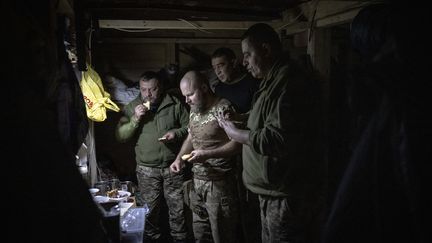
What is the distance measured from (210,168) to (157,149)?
111cm

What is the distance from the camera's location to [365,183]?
4.91ft

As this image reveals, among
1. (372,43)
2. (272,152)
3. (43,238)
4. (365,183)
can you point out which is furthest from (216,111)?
(43,238)

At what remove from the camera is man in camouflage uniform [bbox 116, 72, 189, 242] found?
4.52 m

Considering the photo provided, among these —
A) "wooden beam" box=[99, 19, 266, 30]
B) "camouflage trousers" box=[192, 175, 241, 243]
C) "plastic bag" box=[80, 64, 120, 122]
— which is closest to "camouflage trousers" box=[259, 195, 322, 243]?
"camouflage trousers" box=[192, 175, 241, 243]

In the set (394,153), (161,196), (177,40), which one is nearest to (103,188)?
(161,196)

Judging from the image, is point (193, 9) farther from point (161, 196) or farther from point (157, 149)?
point (161, 196)

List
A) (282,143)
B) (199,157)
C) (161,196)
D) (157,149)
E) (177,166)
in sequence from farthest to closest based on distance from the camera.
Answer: (161,196) → (157,149) → (177,166) → (199,157) → (282,143)

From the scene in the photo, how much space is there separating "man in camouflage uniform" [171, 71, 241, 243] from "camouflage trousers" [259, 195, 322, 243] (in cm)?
71

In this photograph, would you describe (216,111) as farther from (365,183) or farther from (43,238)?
(43,238)

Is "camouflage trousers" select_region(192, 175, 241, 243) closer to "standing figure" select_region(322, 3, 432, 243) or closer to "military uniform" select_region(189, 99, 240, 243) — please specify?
"military uniform" select_region(189, 99, 240, 243)

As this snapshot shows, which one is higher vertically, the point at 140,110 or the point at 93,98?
the point at 93,98

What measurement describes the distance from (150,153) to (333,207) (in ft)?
10.7

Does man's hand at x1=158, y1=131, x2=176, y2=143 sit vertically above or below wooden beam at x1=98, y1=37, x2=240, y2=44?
below

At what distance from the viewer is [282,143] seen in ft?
8.65
